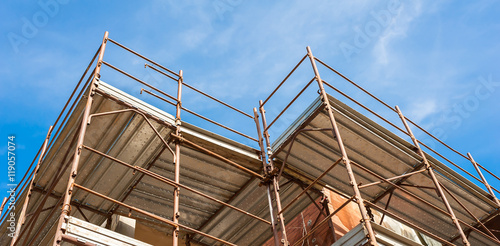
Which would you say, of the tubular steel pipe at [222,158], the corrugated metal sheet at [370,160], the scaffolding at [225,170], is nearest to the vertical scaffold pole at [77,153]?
the scaffolding at [225,170]

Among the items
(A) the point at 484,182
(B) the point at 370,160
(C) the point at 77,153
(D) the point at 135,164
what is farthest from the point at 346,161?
(A) the point at 484,182

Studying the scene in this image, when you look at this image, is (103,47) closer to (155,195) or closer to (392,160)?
(155,195)

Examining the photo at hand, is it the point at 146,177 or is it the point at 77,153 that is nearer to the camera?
the point at 77,153

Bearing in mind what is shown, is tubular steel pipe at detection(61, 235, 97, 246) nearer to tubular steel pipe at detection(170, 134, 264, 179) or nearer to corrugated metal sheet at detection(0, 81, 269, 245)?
corrugated metal sheet at detection(0, 81, 269, 245)

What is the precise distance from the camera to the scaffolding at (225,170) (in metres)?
8.45

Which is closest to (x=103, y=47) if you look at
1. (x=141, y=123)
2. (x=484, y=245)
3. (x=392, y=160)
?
(x=141, y=123)

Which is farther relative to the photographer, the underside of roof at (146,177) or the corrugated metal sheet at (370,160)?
the corrugated metal sheet at (370,160)

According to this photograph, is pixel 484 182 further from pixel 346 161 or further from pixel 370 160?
pixel 346 161

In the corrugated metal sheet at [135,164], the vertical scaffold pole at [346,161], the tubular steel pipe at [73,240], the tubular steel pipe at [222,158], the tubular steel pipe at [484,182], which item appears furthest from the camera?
the tubular steel pipe at [484,182]

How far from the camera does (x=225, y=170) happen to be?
33.1 ft

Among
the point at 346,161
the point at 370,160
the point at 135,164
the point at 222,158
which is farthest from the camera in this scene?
the point at 370,160

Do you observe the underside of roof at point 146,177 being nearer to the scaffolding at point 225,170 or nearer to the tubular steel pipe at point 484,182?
the scaffolding at point 225,170

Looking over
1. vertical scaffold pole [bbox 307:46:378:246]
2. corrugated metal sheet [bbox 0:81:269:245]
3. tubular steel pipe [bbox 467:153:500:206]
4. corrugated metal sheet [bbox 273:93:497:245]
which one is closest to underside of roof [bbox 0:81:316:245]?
corrugated metal sheet [bbox 0:81:269:245]

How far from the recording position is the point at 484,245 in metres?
12.6
